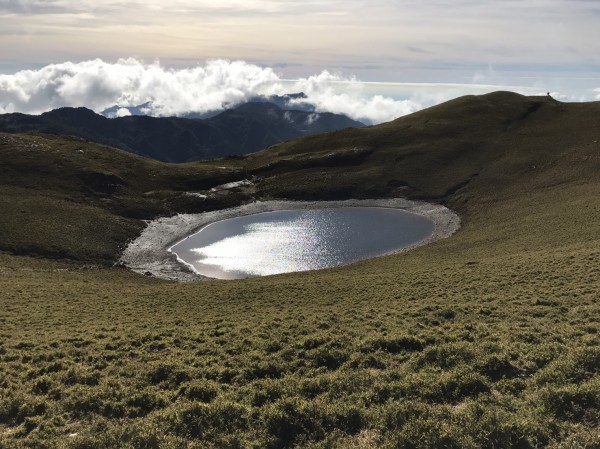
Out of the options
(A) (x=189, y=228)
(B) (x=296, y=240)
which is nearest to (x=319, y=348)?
(B) (x=296, y=240)

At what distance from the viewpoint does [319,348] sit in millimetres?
Result: 20578

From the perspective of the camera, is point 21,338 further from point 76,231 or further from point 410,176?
point 410,176

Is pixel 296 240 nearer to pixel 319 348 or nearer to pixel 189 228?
pixel 189 228

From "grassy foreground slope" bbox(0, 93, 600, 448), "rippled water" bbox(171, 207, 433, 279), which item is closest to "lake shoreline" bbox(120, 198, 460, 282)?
"rippled water" bbox(171, 207, 433, 279)

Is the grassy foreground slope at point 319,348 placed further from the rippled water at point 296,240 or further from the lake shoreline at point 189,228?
the rippled water at point 296,240

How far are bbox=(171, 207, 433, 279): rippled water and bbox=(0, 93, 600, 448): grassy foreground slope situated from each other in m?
11.2

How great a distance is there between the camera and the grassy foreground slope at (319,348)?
1348 cm

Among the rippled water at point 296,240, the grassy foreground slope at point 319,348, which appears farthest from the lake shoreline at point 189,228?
the grassy foreground slope at point 319,348

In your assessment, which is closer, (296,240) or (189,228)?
(296,240)

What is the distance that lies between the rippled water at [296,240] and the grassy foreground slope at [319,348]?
11.2m

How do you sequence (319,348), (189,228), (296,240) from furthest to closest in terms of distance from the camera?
(189,228) → (296,240) → (319,348)

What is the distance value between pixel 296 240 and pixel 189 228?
2735 cm

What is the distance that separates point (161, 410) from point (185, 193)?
9995 centimetres

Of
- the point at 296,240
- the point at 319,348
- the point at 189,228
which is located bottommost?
the point at 296,240
